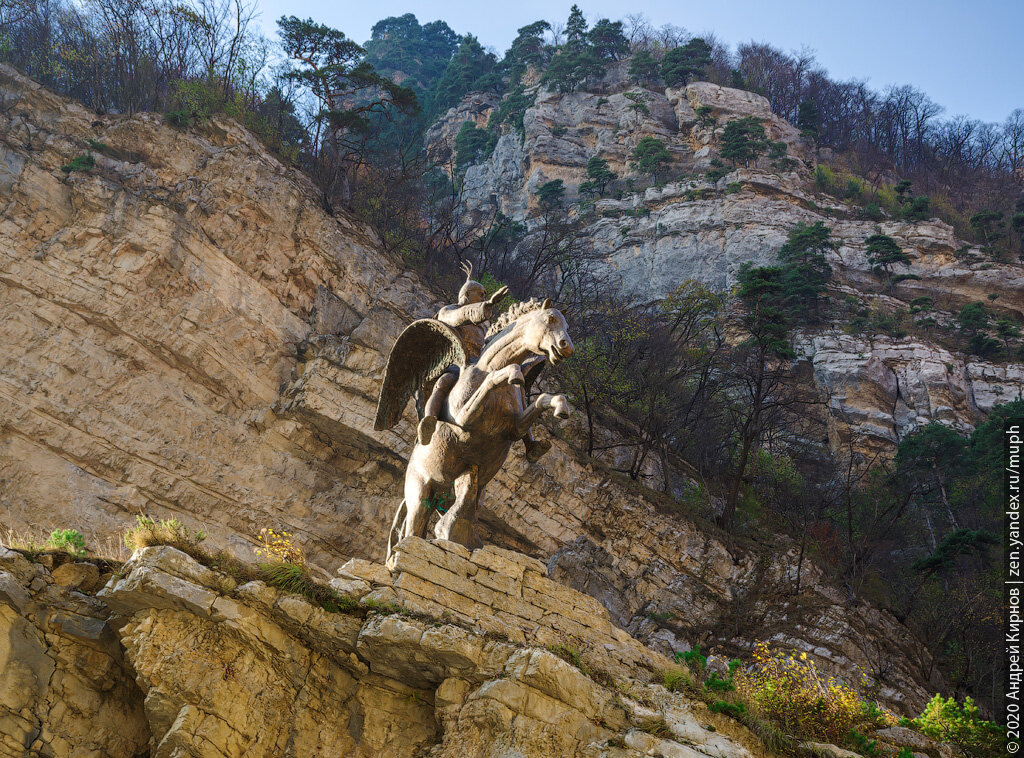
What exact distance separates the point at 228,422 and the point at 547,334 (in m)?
9.03

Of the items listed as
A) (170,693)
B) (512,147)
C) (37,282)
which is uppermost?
(512,147)

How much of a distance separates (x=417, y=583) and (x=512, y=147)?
39589 millimetres

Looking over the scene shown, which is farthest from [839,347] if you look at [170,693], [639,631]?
[170,693]

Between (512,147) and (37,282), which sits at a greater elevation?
(512,147)

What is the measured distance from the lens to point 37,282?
47.8 ft

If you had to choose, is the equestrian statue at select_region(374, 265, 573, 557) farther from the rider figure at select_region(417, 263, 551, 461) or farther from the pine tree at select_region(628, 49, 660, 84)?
the pine tree at select_region(628, 49, 660, 84)

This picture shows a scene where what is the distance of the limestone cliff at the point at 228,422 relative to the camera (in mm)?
13797

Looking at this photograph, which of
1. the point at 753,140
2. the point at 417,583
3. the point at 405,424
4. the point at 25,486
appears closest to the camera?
the point at 417,583

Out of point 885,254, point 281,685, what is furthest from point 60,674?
point 885,254

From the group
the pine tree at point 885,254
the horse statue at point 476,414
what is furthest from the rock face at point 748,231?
the horse statue at point 476,414

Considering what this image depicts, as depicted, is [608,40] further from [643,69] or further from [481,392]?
[481,392]

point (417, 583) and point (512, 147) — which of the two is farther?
point (512, 147)

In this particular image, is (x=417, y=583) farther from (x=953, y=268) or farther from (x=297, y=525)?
(x=953, y=268)

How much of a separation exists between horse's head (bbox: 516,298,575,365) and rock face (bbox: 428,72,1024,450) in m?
22.2
